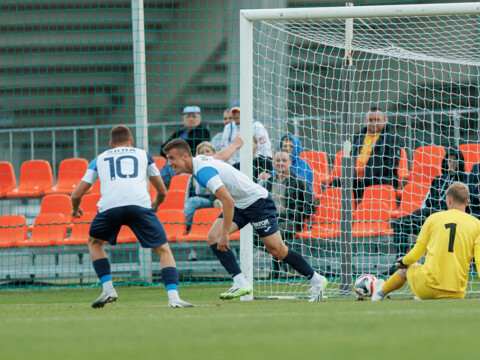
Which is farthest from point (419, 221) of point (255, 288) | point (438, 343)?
point (438, 343)

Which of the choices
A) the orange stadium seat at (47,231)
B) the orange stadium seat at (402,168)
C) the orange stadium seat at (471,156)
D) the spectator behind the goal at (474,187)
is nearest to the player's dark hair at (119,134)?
the orange stadium seat at (47,231)

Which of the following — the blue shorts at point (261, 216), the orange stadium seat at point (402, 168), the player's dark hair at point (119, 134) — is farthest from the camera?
the orange stadium seat at point (402, 168)

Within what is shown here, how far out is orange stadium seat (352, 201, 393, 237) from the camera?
10352 mm

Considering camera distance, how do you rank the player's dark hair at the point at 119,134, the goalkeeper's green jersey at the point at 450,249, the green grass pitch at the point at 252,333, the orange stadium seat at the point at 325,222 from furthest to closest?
the orange stadium seat at the point at 325,222, the player's dark hair at the point at 119,134, the goalkeeper's green jersey at the point at 450,249, the green grass pitch at the point at 252,333

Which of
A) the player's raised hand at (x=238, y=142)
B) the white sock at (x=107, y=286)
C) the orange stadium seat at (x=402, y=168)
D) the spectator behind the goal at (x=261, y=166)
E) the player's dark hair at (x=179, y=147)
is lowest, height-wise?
the white sock at (x=107, y=286)

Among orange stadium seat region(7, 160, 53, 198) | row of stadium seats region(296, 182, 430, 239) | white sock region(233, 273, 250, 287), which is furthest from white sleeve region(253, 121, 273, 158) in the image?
orange stadium seat region(7, 160, 53, 198)

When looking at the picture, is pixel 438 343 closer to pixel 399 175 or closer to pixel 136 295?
pixel 136 295

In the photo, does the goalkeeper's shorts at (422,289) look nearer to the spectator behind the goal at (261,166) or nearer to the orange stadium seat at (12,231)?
the spectator behind the goal at (261,166)

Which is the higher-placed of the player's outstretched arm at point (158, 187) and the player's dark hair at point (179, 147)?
the player's dark hair at point (179, 147)

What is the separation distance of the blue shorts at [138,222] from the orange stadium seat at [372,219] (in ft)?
11.4

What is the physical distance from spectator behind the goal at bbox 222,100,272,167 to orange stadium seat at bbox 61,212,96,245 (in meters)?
2.31

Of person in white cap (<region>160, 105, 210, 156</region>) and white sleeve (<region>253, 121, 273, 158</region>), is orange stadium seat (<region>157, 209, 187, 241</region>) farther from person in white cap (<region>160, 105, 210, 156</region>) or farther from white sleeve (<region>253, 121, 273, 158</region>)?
white sleeve (<region>253, 121, 273, 158</region>)

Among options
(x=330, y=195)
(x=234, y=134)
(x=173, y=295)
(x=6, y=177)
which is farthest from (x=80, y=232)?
(x=173, y=295)

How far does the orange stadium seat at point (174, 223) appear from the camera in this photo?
11547 mm
